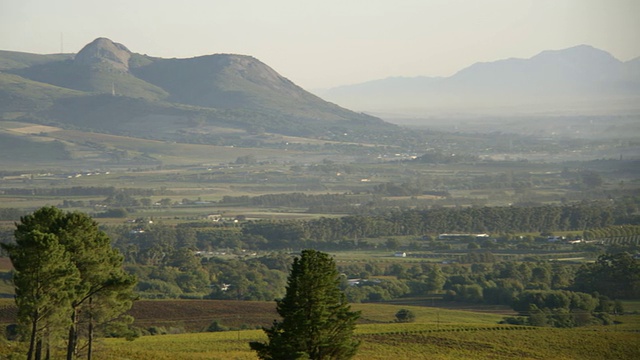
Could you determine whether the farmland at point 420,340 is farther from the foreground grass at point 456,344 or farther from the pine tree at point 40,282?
the pine tree at point 40,282

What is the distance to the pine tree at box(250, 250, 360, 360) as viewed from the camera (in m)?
30.4

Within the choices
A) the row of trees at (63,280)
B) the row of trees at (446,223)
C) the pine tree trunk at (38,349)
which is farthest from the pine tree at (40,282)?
the row of trees at (446,223)

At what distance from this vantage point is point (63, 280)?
29375 millimetres

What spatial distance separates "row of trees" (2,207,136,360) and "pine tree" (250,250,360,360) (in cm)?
482

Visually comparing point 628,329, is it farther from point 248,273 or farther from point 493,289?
point 248,273

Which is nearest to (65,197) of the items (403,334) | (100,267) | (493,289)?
(493,289)

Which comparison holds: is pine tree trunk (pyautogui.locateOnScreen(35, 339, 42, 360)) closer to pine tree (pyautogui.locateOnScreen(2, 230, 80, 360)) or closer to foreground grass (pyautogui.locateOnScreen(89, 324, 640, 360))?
pine tree (pyautogui.locateOnScreen(2, 230, 80, 360))

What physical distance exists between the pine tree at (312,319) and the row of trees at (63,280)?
15.8ft

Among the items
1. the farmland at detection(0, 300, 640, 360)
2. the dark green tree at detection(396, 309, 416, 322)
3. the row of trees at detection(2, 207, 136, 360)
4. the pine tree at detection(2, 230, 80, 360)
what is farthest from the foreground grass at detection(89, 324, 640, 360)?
the pine tree at detection(2, 230, 80, 360)

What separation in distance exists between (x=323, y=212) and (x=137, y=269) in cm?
4820

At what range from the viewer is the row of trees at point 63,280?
29.0 metres

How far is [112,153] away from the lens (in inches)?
7800

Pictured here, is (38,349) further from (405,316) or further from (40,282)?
(405,316)

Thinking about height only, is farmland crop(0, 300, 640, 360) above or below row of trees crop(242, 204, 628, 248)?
above
